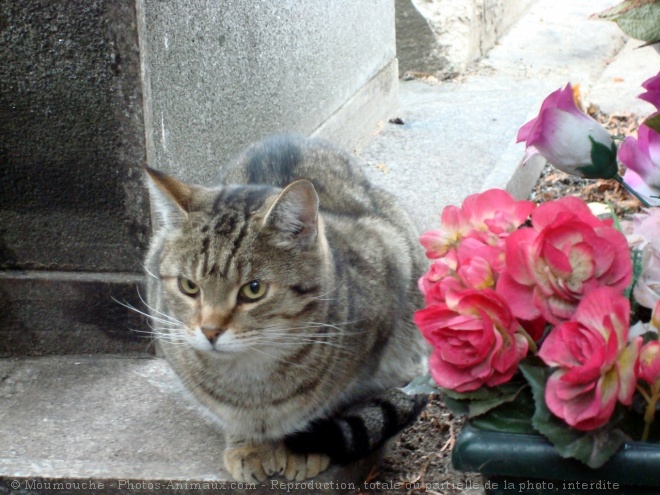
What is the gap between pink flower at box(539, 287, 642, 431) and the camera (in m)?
1.26

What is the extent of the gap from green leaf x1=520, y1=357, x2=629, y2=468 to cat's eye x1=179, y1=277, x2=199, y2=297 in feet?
3.66

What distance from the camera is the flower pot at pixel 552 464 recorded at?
129 cm

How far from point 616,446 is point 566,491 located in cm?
14

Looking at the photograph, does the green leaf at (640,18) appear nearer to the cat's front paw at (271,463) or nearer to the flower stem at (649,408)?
the flower stem at (649,408)

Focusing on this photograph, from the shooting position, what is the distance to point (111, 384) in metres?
2.90

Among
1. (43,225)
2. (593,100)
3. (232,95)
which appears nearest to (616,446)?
(43,225)

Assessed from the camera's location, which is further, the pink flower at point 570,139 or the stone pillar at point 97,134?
the stone pillar at point 97,134

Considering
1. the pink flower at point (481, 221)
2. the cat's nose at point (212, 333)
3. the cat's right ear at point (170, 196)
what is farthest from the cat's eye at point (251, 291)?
the pink flower at point (481, 221)

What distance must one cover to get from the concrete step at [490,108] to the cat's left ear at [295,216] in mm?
1439

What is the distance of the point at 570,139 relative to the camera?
1438mm

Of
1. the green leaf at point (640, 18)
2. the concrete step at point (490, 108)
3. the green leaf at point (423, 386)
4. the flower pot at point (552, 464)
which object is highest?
the green leaf at point (640, 18)

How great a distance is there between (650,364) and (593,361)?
0.09m

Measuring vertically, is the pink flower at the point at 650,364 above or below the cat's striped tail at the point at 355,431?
above

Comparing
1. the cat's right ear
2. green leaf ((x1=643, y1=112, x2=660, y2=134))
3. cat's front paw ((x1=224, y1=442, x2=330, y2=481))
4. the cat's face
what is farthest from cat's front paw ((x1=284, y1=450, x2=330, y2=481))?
green leaf ((x1=643, y1=112, x2=660, y2=134))
